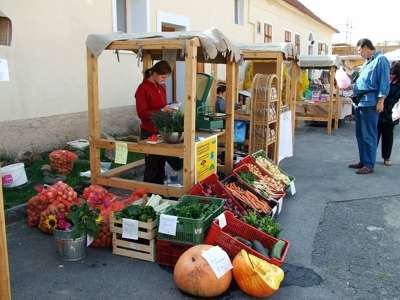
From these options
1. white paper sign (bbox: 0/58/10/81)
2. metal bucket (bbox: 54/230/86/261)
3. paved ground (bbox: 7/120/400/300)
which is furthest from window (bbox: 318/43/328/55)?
white paper sign (bbox: 0/58/10/81)

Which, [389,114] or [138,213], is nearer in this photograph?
[138,213]

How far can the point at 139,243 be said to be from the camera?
4.04m

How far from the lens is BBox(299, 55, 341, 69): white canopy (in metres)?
11.7

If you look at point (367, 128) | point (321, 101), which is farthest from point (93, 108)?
point (321, 101)

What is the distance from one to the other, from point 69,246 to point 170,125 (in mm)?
1764

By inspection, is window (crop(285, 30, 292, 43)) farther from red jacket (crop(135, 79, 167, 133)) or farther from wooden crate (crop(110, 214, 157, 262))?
wooden crate (crop(110, 214, 157, 262))

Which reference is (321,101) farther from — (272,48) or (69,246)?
(69,246)

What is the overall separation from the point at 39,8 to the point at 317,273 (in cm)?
573

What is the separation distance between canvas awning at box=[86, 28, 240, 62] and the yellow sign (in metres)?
1.01

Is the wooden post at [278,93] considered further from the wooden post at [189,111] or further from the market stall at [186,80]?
the wooden post at [189,111]

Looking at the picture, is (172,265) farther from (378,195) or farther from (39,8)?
(39,8)

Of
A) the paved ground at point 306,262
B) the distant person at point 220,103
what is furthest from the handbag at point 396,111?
the distant person at point 220,103

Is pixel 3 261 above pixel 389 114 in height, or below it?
below

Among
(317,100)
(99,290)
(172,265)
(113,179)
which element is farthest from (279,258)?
(317,100)
